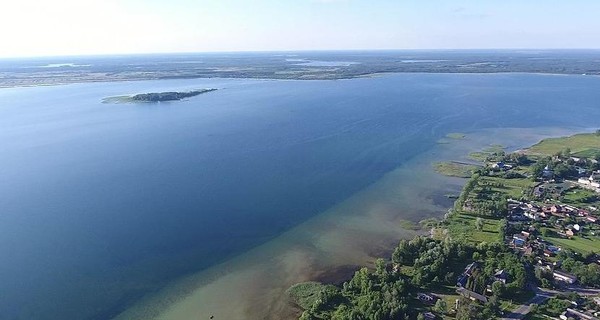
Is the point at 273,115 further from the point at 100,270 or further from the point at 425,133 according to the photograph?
the point at 100,270

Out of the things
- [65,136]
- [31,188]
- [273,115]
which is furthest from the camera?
[273,115]

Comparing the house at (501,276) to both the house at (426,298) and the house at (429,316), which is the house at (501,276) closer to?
the house at (426,298)

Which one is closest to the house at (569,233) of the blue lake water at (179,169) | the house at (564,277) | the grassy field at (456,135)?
the house at (564,277)

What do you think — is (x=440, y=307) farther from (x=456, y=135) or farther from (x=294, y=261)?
(x=456, y=135)

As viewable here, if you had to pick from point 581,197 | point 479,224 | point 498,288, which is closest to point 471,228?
point 479,224

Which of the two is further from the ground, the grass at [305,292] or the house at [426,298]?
the house at [426,298]

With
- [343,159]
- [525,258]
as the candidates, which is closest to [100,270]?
[525,258]
